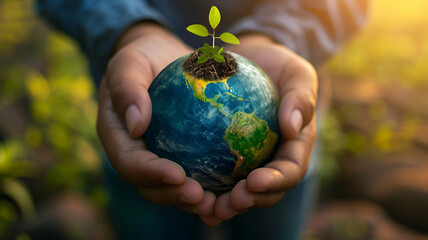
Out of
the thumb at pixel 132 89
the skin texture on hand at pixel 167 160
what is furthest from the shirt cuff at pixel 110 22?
the thumb at pixel 132 89

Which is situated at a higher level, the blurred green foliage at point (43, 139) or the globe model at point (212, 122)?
the globe model at point (212, 122)

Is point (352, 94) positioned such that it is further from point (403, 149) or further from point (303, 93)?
point (303, 93)

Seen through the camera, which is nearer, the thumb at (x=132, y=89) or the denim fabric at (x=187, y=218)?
the thumb at (x=132, y=89)

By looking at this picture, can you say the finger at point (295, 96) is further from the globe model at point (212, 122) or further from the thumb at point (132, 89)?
the thumb at point (132, 89)

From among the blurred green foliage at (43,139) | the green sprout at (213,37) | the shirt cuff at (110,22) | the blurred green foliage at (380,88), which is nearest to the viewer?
the green sprout at (213,37)

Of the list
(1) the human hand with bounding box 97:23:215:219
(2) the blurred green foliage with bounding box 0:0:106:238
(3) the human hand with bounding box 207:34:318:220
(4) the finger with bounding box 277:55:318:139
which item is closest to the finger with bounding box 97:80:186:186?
(1) the human hand with bounding box 97:23:215:219
